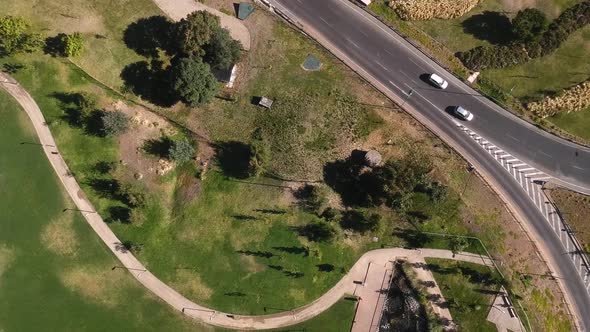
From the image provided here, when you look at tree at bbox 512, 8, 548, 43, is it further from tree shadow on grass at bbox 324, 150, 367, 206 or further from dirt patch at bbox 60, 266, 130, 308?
dirt patch at bbox 60, 266, 130, 308

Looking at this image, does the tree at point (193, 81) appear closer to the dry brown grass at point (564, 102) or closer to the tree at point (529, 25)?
the tree at point (529, 25)

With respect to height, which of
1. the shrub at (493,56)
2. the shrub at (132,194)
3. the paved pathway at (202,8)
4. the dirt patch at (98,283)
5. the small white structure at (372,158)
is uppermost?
the shrub at (493,56)

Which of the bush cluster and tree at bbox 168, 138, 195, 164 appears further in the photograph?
tree at bbox 168, 138, 195, 164

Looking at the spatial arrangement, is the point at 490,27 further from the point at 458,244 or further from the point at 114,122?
the point at 114,122

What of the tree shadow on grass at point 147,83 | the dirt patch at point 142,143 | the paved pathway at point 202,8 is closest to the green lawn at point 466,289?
the dirt patch at point 142,143

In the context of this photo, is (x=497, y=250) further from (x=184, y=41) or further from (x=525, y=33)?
(x=184, y=41)

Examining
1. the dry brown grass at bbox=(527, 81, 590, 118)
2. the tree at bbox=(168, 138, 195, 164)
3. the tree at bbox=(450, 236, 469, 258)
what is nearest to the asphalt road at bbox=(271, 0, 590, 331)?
the dry brown grass at bbox=(527, 81, 590, 118)

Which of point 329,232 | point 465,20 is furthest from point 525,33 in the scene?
point 329,232
